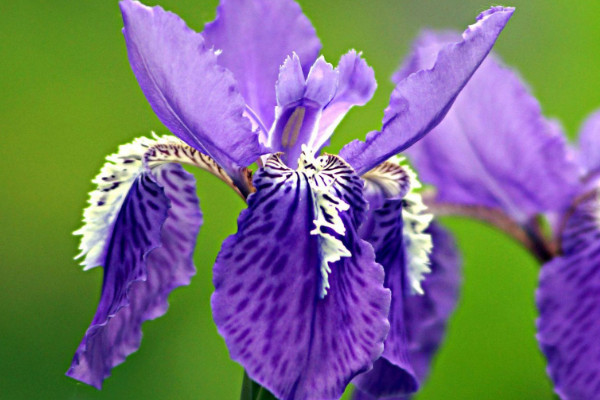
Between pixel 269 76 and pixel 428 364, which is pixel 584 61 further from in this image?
pixel 269 76

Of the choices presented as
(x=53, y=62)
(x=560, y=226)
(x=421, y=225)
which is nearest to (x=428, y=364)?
(x=560, y=226)

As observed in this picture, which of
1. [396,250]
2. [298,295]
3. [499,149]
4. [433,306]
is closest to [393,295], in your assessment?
[396,250]

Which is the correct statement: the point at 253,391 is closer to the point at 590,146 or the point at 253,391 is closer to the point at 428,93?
the point at 428,93

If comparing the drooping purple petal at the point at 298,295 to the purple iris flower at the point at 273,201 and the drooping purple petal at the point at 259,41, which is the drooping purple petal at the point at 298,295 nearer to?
the purple iris flower at the point at 273,201

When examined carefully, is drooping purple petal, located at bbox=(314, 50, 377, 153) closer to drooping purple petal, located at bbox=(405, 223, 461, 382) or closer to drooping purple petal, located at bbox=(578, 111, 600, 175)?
drooping purple petal, located at bbox=(405, 223, 461, 382)

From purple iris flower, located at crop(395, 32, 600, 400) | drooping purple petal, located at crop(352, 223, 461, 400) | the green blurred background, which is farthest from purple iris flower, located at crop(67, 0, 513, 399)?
the green blurred background

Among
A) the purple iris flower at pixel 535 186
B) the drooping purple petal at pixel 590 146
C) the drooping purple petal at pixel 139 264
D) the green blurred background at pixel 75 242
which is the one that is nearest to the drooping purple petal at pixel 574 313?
the purple iris flower at pixel 535 186
